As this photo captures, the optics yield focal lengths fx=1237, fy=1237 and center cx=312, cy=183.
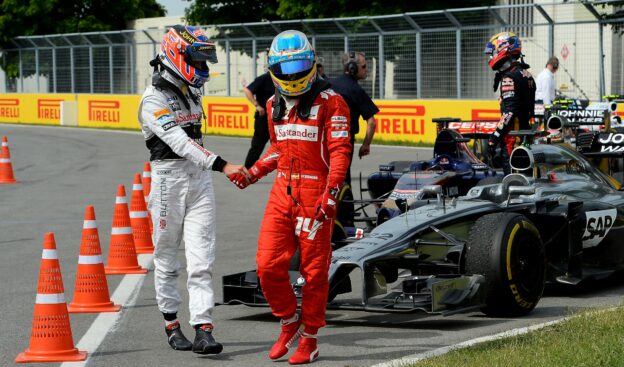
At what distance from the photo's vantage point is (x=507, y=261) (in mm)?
8086

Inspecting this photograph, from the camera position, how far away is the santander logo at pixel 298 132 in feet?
23.7

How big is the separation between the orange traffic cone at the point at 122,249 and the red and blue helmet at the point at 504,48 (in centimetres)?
419

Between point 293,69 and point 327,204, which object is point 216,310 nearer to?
point 327,204

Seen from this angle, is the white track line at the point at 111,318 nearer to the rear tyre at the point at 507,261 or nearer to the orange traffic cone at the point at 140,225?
the orange traffic cone at the point at 140,225

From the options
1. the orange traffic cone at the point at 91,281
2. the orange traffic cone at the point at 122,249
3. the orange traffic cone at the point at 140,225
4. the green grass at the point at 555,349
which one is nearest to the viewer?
the green grass at the point at 555,349

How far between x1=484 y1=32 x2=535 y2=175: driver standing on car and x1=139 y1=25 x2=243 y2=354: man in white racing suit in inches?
206


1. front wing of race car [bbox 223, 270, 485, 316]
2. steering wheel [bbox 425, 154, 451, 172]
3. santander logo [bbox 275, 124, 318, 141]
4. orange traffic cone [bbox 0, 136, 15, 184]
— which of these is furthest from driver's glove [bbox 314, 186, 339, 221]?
orange traffic cone [bbox 0, 136, 15, 184]

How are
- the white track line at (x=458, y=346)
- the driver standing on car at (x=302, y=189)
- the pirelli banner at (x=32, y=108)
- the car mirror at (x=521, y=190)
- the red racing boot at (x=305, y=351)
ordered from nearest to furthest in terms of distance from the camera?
the white track line at (x=458, y=346) → the red racing boot at (x=305, y=351) → the driver standing on car at (x=302, y=189) → the car mirror at (x=521, y=190) → the pirelli banner at (x=32, y=108)

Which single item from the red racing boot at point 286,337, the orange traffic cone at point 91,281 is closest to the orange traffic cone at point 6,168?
the orange traffic cone at point 91,281

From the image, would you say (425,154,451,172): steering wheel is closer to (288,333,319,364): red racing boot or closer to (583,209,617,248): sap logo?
(583,209,617,248): sap logo

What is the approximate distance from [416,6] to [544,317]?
29.5m

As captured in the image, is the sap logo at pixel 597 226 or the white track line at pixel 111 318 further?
the sap logo at pixel 597 226

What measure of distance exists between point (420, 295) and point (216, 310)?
1.77 m

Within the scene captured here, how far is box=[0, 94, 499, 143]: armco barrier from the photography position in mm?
26297
